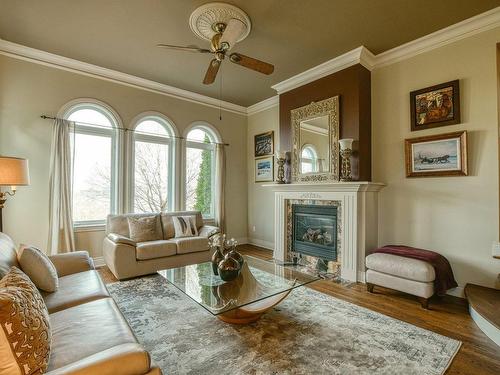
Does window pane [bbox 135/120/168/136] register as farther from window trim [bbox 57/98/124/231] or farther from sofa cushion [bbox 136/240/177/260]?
sofa cushion [bbox 136/240/177/260]

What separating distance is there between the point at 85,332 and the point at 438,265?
3.31 m

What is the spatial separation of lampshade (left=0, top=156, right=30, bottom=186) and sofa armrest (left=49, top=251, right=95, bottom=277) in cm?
84

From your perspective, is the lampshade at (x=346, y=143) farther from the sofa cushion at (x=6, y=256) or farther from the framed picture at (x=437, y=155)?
the sofa cushion at (x=6, y=256)

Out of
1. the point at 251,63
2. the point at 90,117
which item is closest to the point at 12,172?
the point at 90,117

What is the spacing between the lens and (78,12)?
2.87 metres

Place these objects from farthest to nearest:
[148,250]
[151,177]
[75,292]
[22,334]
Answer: [151,177] < [148,250] < [75,292] < [22,334]

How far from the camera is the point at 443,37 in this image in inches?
125

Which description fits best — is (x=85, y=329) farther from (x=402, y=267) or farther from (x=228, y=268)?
(x=402, y=267)

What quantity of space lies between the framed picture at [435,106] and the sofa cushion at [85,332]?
388 cm

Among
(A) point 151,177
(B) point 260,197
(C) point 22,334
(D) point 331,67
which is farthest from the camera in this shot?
(B) point 260,197

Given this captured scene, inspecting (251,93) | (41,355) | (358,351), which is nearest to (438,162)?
(358,351)

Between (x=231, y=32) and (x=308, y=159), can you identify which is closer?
(x=231, y=32)

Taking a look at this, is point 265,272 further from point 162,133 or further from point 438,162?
point 162,133

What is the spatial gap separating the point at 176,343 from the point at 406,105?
3.94m
